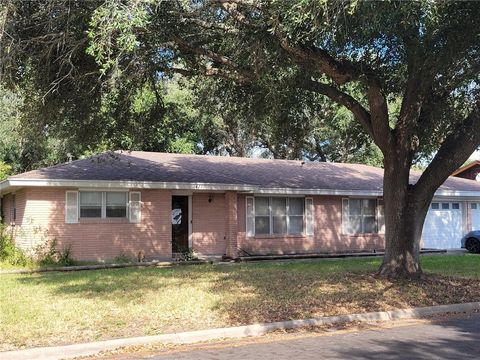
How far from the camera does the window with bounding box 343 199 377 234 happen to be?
24.7 m

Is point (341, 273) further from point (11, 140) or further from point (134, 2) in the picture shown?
point (11, 140)

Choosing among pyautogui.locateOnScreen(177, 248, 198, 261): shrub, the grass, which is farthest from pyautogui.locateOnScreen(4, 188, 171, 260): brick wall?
the grass

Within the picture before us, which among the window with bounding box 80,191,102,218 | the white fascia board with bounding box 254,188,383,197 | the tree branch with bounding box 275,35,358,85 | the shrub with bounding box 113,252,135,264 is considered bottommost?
the shrub with bounding box 113,252,135,264

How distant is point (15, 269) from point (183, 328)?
32.8ft

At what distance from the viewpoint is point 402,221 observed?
13273 millimetres

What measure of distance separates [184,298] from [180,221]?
424 inches

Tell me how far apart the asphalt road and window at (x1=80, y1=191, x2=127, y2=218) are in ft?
39.5

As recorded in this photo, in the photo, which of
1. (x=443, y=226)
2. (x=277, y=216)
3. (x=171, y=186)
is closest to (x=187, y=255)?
(x=171, y=186)

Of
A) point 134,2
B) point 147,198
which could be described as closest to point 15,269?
point 147,198

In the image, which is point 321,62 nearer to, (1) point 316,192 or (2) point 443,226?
(1) point 316,192

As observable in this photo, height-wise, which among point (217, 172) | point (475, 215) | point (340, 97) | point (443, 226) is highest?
point (340, 97)

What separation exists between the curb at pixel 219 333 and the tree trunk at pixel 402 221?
219 centimetres

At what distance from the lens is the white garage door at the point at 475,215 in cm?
2895

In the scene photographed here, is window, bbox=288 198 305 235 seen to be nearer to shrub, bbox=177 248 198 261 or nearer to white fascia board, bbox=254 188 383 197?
white fascia board, bbox=254 188 383 197
